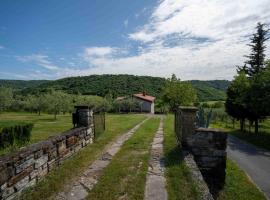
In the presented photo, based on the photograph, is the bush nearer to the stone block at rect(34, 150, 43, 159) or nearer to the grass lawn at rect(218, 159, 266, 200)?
the stone block at rect(34, 150, 43, 159)

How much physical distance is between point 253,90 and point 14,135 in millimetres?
18028

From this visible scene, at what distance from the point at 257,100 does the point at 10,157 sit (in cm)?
1963

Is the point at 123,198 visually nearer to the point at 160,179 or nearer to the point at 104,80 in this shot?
the point at 160,179

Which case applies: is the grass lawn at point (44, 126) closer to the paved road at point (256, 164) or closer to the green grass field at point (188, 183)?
the green grass field at point (188, 183)

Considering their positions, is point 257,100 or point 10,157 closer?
point 10,157

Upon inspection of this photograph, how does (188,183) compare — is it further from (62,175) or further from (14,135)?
(14,135)

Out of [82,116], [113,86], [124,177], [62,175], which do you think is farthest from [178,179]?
[113,86]

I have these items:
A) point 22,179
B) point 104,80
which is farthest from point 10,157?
point 104,80

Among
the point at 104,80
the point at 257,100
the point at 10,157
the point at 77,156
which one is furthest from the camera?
the point at 104,80

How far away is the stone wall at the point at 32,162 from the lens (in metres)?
4.50

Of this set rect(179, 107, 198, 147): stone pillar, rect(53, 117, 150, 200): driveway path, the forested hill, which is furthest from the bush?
the forested hill

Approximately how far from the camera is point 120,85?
97.5 meters


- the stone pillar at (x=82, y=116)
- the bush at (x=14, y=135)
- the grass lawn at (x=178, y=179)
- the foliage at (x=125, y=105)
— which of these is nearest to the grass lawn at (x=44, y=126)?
the bush at (x=14, y=135)

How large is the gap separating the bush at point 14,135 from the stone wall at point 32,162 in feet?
14.8
